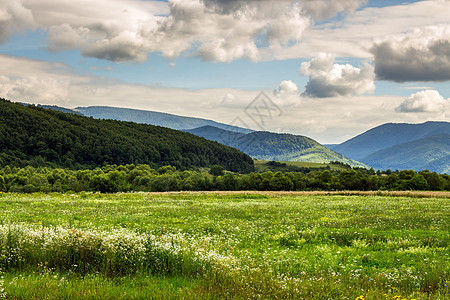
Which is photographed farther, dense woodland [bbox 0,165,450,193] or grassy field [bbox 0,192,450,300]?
dense woodland [bbox 0,165,450,193]

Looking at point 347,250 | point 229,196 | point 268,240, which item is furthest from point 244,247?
point 229,196

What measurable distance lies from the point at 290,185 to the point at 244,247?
83.4 m

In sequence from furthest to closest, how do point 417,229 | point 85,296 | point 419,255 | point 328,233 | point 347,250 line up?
point 417,229
point 328,233
point 347,250
point 419,255
point 85,296

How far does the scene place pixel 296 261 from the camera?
482 inches

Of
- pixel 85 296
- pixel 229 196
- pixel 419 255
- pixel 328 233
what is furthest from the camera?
pixel 229 196

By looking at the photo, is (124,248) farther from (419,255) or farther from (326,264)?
(419,255)

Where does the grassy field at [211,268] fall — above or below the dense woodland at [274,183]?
above

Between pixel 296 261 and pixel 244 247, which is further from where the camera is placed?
pixel 244 247

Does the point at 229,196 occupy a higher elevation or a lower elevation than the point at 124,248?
lower

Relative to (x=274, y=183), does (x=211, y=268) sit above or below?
above

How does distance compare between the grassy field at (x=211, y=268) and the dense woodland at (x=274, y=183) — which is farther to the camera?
the dense woodland at (x=274, y=183)

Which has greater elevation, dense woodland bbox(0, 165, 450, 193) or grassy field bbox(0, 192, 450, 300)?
grassy field bbox(0, 192, 450, 300)

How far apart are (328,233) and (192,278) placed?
10.2 metres

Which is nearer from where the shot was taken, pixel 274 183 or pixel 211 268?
pixel 211 268
